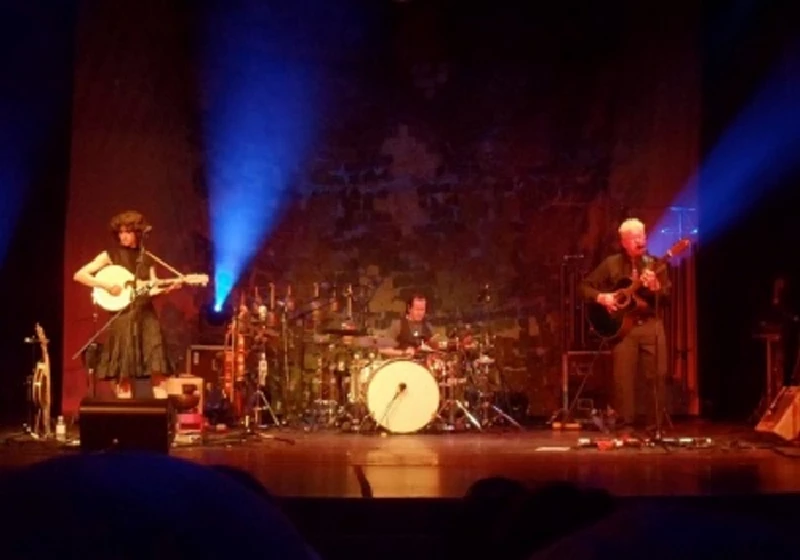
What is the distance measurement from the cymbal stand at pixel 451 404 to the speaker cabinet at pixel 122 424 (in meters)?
4.39

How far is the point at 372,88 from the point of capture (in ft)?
38.5

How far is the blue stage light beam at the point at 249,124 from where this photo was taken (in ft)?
37.6

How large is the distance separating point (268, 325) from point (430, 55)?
3.42 m

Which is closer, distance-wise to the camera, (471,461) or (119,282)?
(471,461)

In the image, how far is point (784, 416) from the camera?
→ 866cm

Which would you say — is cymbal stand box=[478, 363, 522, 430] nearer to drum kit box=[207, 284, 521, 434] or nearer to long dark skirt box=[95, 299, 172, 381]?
drum kit box=[207, 284, 521, 434]

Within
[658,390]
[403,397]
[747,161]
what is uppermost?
[747,161]

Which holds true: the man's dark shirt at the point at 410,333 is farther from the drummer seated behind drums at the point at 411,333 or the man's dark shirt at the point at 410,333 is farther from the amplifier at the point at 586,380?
the amplifier at the point at 586,380

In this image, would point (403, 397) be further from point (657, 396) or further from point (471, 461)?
point (471, 461)

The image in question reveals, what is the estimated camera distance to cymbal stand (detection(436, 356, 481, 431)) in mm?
10117

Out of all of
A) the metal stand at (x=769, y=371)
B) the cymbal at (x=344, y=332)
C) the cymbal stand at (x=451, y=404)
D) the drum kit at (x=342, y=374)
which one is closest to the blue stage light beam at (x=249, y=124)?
the drum kit at (x=342, y=374)

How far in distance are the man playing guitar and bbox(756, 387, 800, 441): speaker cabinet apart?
92cm

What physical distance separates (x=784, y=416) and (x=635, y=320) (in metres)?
1.35

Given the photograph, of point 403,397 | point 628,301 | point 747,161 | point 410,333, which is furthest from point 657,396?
point 747,161
